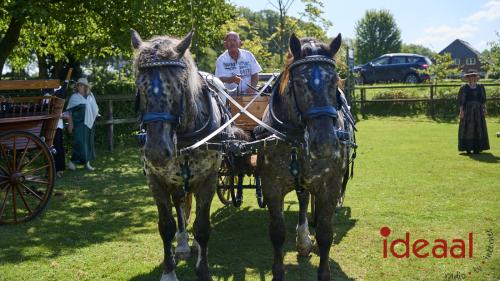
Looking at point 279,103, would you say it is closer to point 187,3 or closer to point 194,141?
point 194,141

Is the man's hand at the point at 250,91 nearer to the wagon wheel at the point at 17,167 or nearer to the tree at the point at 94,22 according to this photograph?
the wagon wheel at the point at 17,167

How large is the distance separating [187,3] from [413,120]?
11.7 metres

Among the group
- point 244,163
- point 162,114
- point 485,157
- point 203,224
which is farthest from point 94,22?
point 162,114

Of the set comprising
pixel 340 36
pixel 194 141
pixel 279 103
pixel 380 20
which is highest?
pixel 380 20

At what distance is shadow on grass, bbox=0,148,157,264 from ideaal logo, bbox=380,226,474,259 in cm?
332

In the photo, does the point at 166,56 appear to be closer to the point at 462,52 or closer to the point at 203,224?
the point at 203,224

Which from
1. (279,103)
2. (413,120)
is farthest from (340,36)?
(413,120)

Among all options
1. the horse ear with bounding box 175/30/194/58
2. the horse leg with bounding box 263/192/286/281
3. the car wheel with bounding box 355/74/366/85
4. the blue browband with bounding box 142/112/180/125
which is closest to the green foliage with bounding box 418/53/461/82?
the car wheel with bounding box 355/74/366/85

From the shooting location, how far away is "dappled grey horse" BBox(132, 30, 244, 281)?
145 inches

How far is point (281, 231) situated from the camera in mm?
4504

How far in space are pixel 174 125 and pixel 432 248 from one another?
3362 millimetres

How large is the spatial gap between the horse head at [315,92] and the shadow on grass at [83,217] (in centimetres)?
359

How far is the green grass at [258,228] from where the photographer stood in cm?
500

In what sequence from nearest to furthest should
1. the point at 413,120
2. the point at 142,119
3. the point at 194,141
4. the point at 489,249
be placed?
the point at 142,119, the point at 194,141, the point at 489,249, the point at 413,120
